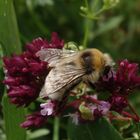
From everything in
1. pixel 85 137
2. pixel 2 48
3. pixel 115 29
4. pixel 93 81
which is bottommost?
pixel 85 137

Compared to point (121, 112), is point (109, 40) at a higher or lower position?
higher

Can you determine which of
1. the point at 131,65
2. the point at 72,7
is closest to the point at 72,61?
the point at 131,65

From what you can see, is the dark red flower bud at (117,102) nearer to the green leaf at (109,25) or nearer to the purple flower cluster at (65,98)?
the purple flower cluster at (65,98)

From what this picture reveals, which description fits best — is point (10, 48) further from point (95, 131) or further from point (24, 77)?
point (95, 131)

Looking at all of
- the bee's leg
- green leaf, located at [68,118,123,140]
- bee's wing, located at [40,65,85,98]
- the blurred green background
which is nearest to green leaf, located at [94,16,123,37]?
the blurred green background

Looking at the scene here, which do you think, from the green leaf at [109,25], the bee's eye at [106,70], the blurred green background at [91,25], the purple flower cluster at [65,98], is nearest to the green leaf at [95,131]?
the purple flower cluster at [65,98]

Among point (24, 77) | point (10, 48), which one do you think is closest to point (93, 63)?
point (24, 77)

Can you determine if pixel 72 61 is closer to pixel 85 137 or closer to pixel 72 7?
pixel 85 137
